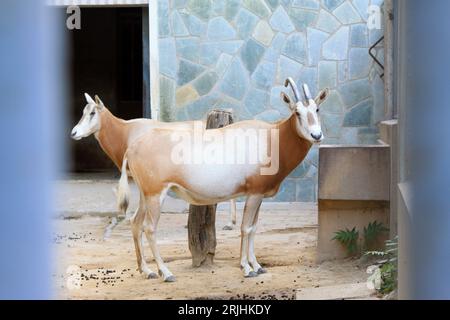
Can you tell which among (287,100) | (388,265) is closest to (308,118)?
(287,100)

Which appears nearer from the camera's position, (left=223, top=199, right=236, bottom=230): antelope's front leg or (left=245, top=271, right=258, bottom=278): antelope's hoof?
(left=245, top=271, right=258, bottom=278): antelope's hoof

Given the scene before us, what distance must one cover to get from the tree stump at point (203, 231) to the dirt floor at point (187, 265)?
0.09m

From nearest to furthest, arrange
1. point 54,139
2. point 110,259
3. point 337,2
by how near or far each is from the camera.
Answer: point 54,139 < point 110,259 < point 337,2

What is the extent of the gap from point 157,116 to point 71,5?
5.28 feet

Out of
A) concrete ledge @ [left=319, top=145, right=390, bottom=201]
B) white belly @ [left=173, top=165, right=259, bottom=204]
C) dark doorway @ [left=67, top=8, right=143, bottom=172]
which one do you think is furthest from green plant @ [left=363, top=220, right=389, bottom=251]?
dark doorway @ [left=67, top=8, right=143, bottom=172]

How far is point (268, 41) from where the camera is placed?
9.31m

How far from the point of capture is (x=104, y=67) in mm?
12953

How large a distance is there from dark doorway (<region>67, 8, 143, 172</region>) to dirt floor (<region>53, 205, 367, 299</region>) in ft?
14.0

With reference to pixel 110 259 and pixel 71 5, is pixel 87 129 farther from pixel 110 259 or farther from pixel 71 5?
pixel 71 5

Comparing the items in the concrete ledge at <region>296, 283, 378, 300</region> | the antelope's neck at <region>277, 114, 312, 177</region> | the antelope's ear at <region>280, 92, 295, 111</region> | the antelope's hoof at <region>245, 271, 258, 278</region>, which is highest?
the antelope's ear at <region>280, 92, 295, 111</region>

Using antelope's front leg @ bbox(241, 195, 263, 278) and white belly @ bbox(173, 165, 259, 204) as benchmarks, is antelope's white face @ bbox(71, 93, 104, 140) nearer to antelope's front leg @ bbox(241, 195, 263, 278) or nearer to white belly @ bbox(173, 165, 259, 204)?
white belly @ bbox(173, 165, 259, 204)

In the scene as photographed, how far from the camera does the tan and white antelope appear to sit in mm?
6441

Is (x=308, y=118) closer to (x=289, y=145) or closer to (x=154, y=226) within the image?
(x=289, y=145)
